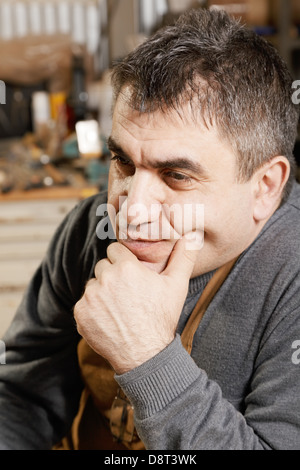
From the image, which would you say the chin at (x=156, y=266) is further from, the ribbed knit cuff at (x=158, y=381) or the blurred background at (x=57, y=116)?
the blurred background at (x=57, y=116)

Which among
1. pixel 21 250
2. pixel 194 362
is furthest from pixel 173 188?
pixel 21 250

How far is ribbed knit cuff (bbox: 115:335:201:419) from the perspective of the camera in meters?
0.73

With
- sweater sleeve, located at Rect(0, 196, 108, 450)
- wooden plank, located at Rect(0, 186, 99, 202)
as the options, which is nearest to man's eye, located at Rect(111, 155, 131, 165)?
sweater sleeve, located at Rect(0, 196, 108, 450)

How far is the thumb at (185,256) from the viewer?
0.83 m

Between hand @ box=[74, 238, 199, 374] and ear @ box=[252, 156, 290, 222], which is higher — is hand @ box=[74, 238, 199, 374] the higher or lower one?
the lower one

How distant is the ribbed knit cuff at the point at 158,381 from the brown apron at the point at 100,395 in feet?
0.64

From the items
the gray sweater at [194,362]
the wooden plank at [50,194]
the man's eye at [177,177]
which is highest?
the man's eye at [177,177]

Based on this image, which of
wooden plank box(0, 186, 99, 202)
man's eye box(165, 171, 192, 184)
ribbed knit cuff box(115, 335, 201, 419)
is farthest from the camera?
wooden plank box(0, 186, 99, 202)

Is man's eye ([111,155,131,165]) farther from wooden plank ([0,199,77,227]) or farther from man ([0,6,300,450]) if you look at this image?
wooden plank ([0,199,77,227])

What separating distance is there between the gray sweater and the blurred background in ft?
1.41

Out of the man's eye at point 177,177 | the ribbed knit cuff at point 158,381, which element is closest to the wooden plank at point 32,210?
the man's eye at point 177,177

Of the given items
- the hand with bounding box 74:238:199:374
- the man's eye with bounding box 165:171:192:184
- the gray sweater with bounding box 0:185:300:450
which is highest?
the man's eye with bounding box 165:171:192:184

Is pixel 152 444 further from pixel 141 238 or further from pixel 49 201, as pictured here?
pixel 49 201
